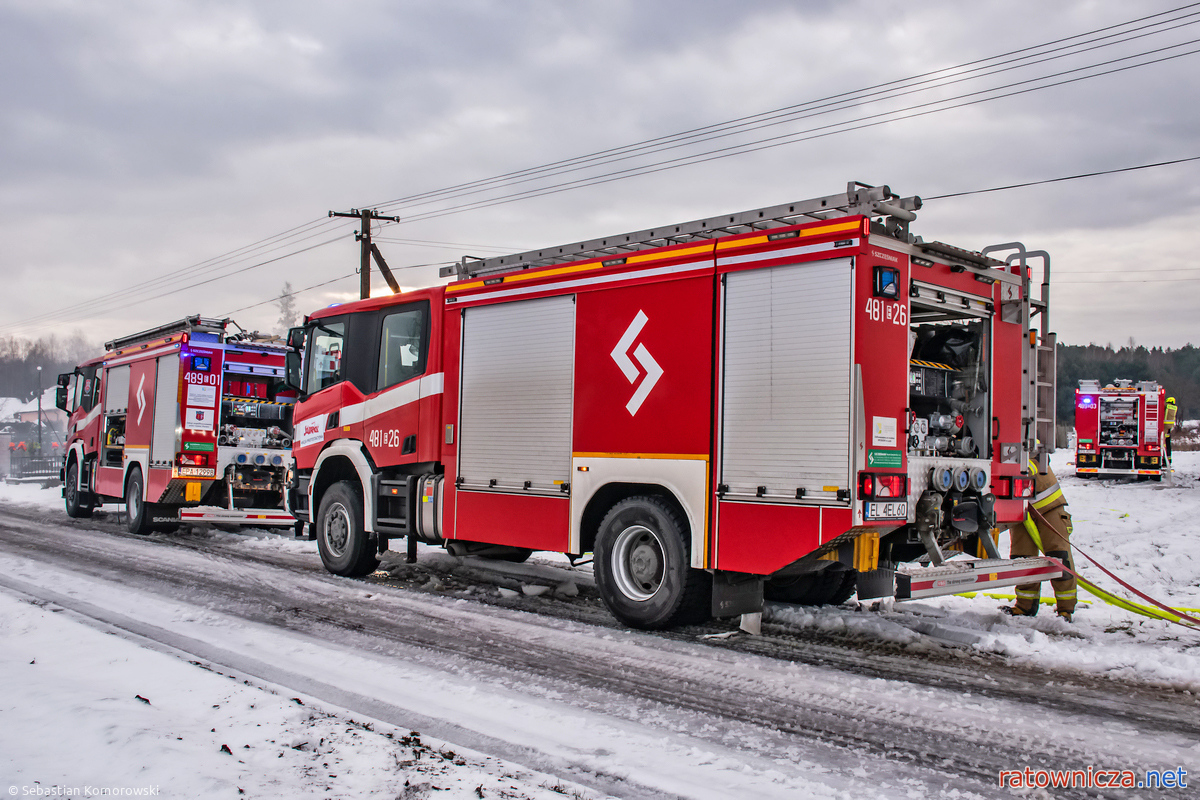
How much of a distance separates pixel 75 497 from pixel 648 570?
48.2 ft

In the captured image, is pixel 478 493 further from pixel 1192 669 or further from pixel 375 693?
pixel 1192 669

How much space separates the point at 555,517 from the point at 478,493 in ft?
3.44

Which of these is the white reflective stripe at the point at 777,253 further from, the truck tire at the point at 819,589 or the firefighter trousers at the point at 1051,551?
the firefighter trousers at the point at 1051,551

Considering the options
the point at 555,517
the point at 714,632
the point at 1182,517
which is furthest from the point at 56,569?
the point at 1182,517

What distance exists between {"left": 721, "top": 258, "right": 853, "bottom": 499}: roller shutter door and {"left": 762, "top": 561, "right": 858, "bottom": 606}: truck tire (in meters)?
1.93

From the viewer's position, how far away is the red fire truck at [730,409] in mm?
5879

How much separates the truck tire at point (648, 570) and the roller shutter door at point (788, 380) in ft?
2.28

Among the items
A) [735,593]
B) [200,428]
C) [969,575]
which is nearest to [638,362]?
[735,593]

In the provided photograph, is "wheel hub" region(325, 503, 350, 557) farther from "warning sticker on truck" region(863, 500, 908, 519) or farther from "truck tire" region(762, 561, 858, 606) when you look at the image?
"warning sticker on truck" region(863, 500, 908, 519)

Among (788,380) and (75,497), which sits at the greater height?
(788,380)

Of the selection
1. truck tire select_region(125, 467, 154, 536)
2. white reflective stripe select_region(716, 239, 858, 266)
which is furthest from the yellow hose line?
truck tire select_region(125, 467, 154, 536)

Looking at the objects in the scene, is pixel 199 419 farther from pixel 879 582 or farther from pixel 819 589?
pixel 879 582

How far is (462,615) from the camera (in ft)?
24.4

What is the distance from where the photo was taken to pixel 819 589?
7.88 meters
